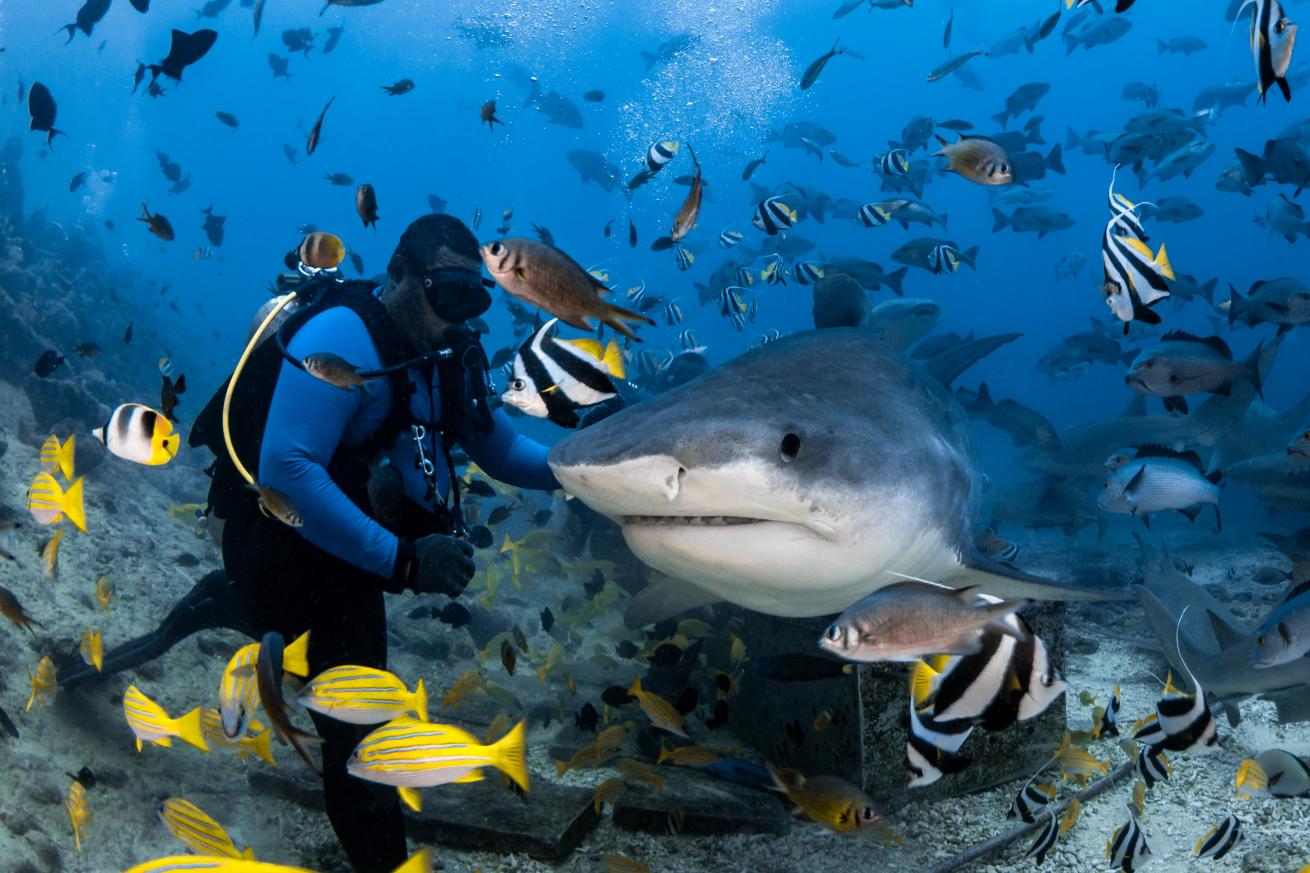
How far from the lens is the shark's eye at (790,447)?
231 centimetres

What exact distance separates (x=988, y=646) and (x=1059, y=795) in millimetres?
2541

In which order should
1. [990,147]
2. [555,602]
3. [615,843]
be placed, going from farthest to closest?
[555,602] < [990,147] < [615,843]

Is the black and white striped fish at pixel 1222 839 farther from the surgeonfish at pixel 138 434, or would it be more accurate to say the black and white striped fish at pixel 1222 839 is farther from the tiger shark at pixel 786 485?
the surgeonfish at pixel 138 434

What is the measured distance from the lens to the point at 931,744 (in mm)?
2217

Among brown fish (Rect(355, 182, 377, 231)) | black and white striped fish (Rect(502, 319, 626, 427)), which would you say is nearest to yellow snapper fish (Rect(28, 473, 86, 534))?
black and white striped fish (Rect(502, 319, 626, 427))

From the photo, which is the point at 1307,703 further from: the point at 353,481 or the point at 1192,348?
→ the point at 353,481

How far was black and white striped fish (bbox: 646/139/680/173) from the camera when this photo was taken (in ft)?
24.2

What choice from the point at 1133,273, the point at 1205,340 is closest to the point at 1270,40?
the point at 1133,273

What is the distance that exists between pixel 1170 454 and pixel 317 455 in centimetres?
457

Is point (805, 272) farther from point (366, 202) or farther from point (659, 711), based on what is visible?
point (659, 711)

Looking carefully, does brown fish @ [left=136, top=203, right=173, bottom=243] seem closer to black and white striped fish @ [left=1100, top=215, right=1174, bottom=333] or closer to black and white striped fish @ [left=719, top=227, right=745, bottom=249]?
black and white striped fish @ [left=719, top=227, right=745, bottom=249]

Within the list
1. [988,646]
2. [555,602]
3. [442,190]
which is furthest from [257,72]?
[988,646]

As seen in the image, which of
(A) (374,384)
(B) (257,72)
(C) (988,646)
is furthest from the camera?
(B) (257,72)

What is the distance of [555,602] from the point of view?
921 cm
